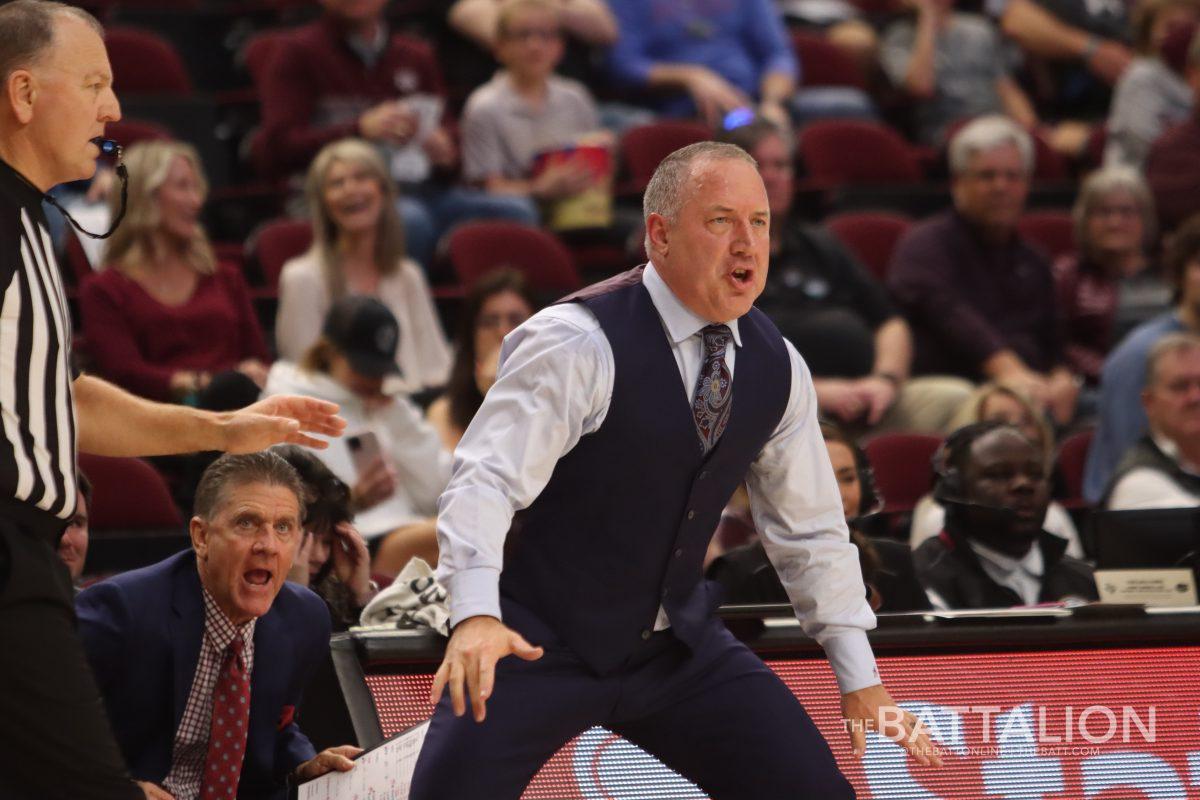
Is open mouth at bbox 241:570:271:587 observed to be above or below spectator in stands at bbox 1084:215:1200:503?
above

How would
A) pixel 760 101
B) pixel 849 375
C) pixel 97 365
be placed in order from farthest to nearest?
pixel 760 101 < pixel 849 375 < pixel 97 365

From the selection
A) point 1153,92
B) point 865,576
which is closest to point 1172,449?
point 865,576

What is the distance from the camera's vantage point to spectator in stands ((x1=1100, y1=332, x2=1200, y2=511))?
201 inches

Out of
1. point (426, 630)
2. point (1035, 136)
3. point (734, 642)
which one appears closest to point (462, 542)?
point (734, 642)

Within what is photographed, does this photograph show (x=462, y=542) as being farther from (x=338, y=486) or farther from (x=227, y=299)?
(x=227, y=299)

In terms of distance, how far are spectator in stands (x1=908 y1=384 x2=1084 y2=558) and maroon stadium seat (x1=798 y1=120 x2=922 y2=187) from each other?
80.7 inches

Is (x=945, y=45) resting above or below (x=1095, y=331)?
above

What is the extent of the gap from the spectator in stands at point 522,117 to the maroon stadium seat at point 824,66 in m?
1.80

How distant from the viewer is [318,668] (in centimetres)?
362

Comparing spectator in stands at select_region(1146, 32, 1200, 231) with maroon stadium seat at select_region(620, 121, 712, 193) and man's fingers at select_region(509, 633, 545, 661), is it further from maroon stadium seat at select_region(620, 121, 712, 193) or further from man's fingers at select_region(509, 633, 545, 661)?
man's fingers at select_region(509, 633, 545, 661)

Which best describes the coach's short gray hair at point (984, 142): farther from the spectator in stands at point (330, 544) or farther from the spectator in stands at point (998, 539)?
the spectator in stands at point (330, 544)

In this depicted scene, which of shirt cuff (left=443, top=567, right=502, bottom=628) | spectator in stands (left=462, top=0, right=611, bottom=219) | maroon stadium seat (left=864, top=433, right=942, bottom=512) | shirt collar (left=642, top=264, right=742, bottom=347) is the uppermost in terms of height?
spectator in stands (left=462, top=0, right=611, bottom=219)

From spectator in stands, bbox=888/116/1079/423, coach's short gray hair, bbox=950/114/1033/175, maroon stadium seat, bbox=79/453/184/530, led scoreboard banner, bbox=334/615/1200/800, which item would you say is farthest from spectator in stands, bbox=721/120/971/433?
led scoreboard banner, bbox=334/615/1200/800

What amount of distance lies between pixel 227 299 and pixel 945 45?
420 cm
